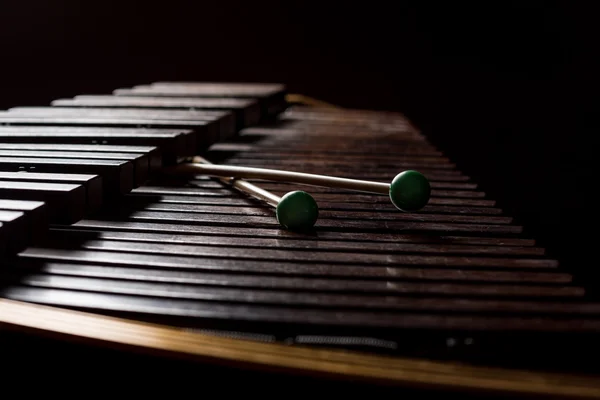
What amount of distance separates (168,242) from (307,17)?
414cm

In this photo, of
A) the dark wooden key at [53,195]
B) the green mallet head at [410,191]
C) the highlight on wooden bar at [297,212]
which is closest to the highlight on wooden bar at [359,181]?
the green mallet head at [410,191]

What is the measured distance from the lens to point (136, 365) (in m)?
1.14

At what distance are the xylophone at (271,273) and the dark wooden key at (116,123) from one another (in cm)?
6

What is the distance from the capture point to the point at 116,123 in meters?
2.37

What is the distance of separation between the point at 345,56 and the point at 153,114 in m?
2.98

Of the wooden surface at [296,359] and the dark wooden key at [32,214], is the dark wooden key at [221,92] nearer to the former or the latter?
the dark wooden key at [32,214]

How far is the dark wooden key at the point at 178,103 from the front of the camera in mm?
2857

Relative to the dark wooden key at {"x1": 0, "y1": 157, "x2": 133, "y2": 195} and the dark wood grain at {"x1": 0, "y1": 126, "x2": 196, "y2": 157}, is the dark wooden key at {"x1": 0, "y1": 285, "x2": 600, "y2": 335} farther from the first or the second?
the dark wood grain at {"x1": 0, "y1": 126, "x2": 196, "y2": 157}

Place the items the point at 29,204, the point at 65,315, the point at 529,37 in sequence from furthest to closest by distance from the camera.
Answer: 1. the point at 529,37
2. the point at 29,204
3. the point at 65,315

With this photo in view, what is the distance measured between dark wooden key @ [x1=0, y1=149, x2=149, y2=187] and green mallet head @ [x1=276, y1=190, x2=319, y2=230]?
510 millimetres

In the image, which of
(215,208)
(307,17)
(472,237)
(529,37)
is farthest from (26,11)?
(472,237)

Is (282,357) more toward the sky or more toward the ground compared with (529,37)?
more toward the ground

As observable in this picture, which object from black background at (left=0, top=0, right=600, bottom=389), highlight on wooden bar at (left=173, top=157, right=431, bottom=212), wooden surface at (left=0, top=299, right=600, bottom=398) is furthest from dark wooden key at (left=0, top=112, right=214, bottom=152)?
black background at (left=0, top=0, right=600, bottom=389)

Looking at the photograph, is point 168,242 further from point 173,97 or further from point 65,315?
point 173,97
